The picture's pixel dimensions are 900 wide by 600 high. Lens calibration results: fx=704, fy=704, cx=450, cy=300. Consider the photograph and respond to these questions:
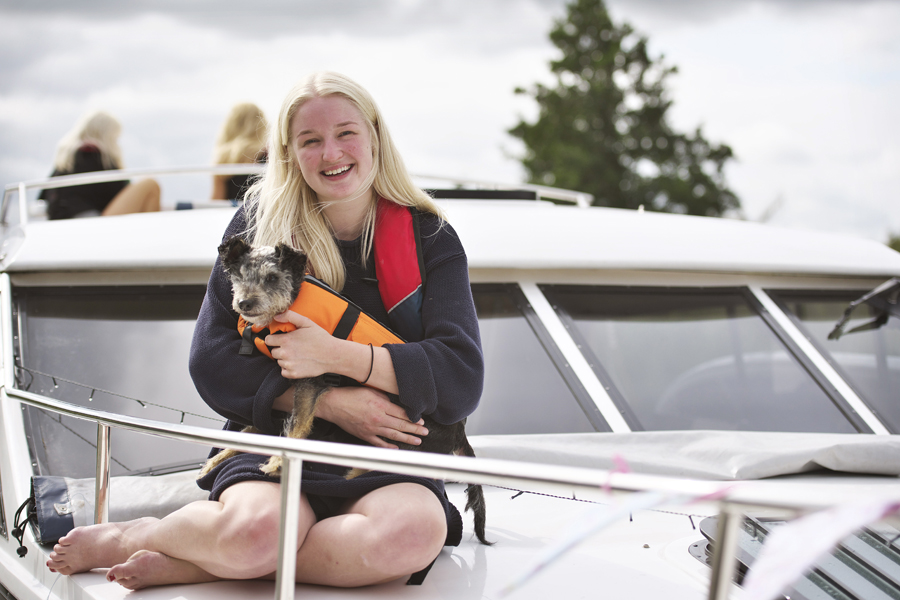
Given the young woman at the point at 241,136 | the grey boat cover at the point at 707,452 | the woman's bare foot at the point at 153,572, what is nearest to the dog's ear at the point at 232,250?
the woman's bare foot at the point at 153,572

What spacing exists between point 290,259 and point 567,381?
1.46 m

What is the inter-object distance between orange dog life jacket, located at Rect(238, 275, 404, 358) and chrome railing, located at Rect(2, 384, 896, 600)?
41 cm

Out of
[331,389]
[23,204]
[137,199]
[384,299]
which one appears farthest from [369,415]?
[137,199]

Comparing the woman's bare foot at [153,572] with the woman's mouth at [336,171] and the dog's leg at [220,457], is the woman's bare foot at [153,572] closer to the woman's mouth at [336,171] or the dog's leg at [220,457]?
the dog's leg at [220,457]

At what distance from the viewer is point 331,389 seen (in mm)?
2014

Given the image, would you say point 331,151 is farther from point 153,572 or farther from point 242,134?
point 242,134

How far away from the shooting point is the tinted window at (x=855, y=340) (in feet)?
11.2

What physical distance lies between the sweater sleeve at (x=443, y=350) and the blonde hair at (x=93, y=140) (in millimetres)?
3558

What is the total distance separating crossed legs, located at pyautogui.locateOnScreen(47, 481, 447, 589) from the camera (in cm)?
176

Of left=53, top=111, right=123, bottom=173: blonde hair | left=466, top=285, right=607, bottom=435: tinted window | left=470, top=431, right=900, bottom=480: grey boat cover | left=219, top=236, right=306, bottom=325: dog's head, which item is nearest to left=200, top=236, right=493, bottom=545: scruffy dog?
left=219, top=236, right=306, bottom=325: dog's head

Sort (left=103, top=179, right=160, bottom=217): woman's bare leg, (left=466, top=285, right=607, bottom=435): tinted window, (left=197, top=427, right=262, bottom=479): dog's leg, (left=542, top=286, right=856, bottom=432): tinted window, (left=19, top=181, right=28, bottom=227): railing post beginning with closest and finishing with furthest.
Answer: (left=197, top=427, right=262, bottom=479): dog's leg
(left=466, top=285, right=607, bottom=435): tinted window
(left=542, top=286, right=856, bottom=432): tinted window
(left=19, top=181, right=28, bottom=227): railing post
(left=103, top=179, right=160, bottom=217): woman's bare leg

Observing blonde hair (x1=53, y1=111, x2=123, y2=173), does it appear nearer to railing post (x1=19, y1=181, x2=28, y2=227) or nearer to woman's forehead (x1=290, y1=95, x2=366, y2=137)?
railing post (x1=19, y1=181, x2=28, y2=227)

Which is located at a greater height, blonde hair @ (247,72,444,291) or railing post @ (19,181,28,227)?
blonde hair @ (247,72,444,291)

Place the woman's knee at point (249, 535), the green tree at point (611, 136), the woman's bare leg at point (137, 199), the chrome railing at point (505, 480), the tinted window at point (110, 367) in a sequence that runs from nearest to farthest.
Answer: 1. the chrome railing at point (505, 480)
2. the woman's knee at point (249, 535)
3. the tinted window at point (110, 367)
4. the woman's bare leg at point (137, 199)
5. the green tree at point (611, 136)
